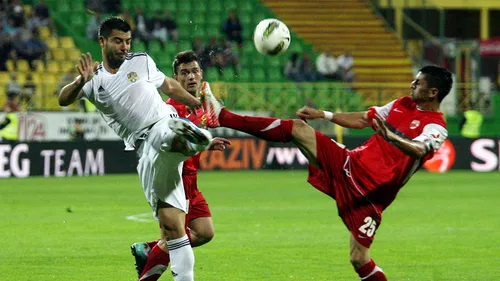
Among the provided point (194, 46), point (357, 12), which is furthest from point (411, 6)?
point (194, 46)

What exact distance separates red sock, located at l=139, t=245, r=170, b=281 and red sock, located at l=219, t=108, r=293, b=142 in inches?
45.1

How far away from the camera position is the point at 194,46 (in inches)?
1232

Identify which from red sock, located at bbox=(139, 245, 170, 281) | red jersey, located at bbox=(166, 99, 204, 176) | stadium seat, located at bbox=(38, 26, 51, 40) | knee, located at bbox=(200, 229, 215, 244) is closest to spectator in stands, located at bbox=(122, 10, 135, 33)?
stadium seat, located at bbox=(38, 26, 51, 40)

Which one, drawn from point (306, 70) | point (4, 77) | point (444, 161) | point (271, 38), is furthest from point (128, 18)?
point (271, 38)

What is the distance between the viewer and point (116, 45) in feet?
25.6

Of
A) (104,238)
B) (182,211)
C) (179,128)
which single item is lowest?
(104,238)

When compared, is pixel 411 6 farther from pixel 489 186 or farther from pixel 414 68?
pixel 489 186

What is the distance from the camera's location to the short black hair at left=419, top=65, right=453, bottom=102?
8195 mm

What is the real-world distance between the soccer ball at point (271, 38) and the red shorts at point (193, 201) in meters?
1.28

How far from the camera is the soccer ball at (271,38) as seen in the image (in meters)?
9.14

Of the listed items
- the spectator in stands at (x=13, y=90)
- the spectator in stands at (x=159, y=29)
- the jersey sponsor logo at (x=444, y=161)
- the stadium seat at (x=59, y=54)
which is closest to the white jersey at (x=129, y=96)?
the spectator in stands at (x=13, y=90)

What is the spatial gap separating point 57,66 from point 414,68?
12.6 metres

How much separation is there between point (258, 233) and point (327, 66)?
1922cm

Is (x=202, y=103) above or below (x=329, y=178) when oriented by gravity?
above
